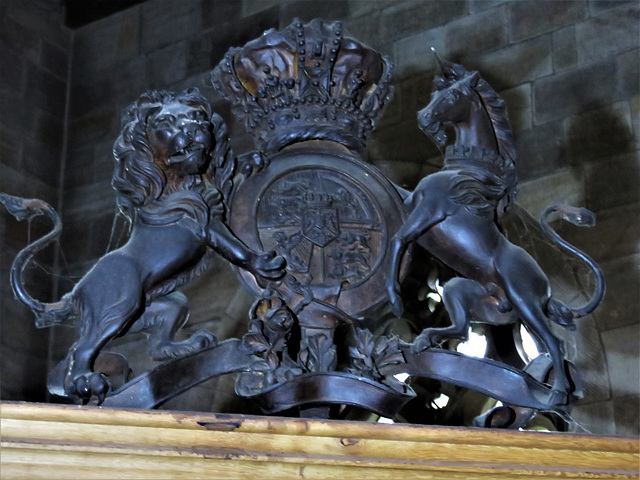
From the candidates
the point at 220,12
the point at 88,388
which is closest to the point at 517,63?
the point at 220,12

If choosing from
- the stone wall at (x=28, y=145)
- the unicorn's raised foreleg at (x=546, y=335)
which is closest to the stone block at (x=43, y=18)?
the stone wall at (x=28, y=145)

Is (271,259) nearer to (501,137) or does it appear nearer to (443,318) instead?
(501,137)

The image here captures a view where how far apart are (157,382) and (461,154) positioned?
74 cm

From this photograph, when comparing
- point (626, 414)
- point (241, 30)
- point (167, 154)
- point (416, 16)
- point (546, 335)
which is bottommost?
point (626, 414)

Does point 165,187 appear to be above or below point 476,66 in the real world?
above

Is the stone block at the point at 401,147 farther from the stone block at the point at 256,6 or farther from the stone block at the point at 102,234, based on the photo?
the stone block at the point at 102,234

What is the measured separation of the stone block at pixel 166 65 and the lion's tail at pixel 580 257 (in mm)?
2816

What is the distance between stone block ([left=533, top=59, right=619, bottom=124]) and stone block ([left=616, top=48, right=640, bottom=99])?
0.07 ft

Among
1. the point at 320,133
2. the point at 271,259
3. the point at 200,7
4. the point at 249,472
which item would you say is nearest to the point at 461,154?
the point at 320,133

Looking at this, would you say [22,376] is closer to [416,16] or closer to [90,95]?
[90,95]

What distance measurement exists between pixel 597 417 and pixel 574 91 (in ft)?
3.73

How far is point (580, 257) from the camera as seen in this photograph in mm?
2459

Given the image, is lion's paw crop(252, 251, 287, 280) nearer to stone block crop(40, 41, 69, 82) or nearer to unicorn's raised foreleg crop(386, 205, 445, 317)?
unicorn's raised foreleg crop(386, 205, 445, 317)

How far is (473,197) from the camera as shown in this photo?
2420mm
